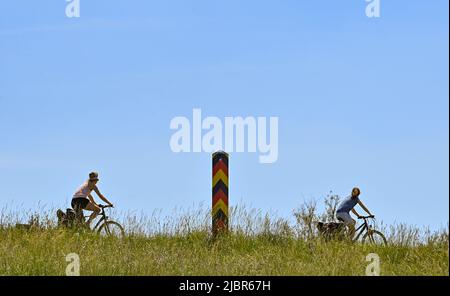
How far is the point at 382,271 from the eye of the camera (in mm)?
11000

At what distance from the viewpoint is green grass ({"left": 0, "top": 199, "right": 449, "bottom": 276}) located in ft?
34.9

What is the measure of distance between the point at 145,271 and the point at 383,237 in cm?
631

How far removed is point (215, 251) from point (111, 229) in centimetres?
401

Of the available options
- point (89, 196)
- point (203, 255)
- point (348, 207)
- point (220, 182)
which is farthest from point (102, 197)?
point (348, 207)

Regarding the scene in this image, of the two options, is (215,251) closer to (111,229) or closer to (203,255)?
(203,255)

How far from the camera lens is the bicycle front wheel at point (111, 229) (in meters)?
15.0

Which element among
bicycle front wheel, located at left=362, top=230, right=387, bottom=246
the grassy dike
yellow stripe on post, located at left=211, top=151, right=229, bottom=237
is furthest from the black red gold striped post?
bicycle front wheel, located at left=362, top=230, right=387, bottom=246

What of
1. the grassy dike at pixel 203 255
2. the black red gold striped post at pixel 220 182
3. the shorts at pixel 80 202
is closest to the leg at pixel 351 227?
the grassy dike at pixel 203 255

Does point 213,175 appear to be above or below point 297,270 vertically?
above

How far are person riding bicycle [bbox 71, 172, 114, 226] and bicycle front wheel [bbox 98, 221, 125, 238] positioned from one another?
0.44 meters

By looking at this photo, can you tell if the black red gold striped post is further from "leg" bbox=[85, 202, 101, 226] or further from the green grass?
"leg" bbox=[85, 202, 101, 226]
